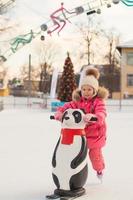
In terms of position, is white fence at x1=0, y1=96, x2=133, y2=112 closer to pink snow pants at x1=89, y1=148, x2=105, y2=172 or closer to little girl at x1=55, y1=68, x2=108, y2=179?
pink snow pants at x1=89, y1=148, x2=105, y2=172

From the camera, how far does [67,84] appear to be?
96.3ft

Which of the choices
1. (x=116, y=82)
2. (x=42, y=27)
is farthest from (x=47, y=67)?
(x=42, y=27)

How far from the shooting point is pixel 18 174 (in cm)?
614

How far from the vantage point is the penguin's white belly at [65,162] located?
4.67 m

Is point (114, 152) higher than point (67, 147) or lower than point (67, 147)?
lower

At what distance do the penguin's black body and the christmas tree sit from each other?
2386cm

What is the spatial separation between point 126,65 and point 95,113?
1992 inches

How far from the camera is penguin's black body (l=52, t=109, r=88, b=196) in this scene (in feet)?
15.3

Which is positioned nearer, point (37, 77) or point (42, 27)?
point (42, 27)

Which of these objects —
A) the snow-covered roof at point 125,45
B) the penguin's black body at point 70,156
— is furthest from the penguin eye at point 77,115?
the snow-covered roof at point 125,45

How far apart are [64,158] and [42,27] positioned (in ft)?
31.4

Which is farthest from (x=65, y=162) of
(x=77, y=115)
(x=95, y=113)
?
(x=95, y=113)

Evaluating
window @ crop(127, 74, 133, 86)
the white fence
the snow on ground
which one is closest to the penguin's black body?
the snow on ground

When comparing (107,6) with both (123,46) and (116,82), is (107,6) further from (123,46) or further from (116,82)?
(116,82)
